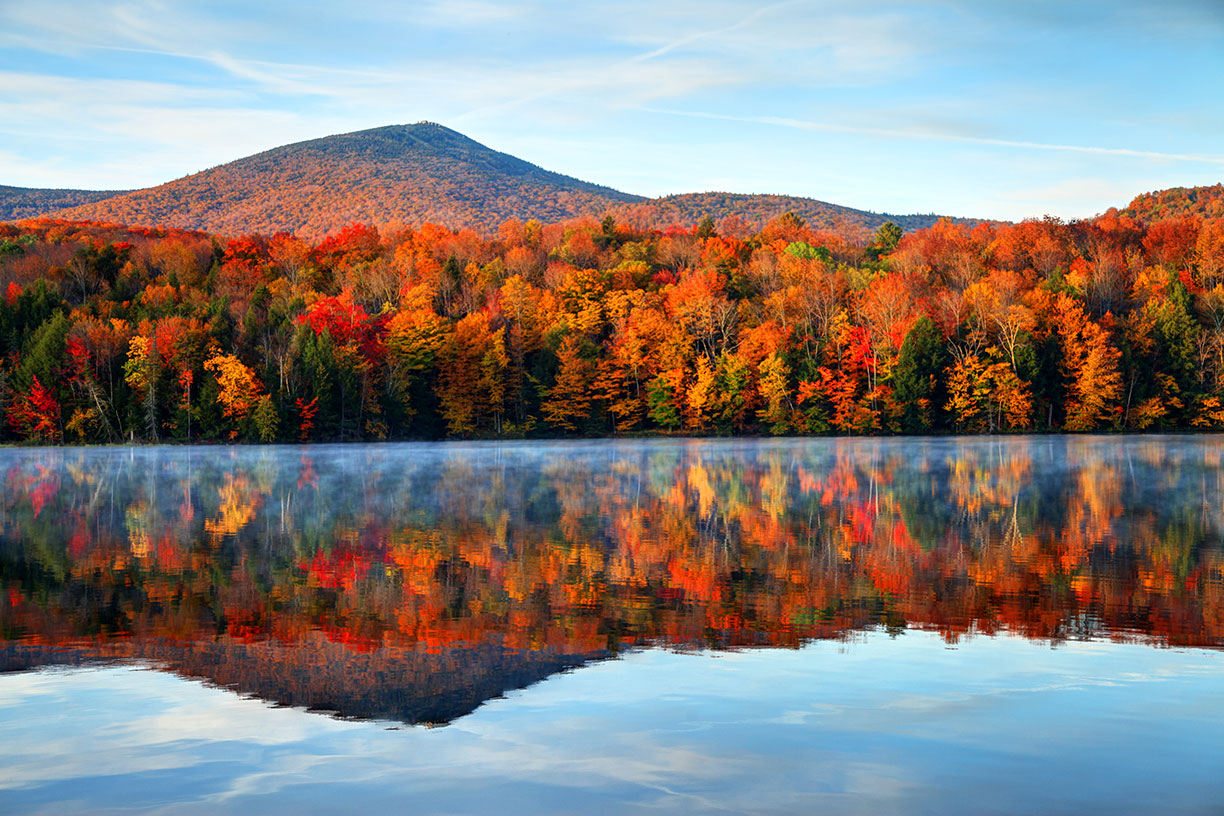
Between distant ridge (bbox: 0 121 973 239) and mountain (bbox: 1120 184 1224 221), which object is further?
distant ridge (bbox: 0 121 973 239)

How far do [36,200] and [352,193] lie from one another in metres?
46.6

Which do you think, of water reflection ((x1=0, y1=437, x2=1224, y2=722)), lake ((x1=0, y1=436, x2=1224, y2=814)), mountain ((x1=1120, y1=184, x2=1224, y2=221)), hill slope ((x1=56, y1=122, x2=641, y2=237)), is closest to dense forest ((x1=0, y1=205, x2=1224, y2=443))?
mountain ((x1=1120, y1=184, x2=1224, y2=221))

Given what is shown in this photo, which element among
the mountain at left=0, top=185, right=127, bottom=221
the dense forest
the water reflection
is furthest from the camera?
the mountain at left=0, top=185, right=127, bottom=221

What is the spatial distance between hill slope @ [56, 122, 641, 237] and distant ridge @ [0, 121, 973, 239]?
0.19m

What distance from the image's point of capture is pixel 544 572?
1487 centimetres

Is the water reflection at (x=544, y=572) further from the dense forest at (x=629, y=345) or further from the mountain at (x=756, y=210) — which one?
the mountain at (x=756, y=210)

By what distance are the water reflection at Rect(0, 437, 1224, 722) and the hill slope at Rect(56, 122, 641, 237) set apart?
13951 cm

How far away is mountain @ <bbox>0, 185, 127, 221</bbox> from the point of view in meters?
148

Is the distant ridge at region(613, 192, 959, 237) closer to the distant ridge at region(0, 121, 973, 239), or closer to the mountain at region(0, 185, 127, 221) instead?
the distant ridge at region(0, 121, 973, 239)

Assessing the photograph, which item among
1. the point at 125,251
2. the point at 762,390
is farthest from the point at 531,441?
the point at 125,251

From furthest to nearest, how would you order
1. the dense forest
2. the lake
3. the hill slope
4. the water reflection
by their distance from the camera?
1. the hill slope
2. the dense forest
3. the water reflection
4. the lake

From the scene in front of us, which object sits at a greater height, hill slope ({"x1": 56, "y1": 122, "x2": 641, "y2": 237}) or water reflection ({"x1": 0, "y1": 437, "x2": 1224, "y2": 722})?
hill slope ({"x1": 56, "y1": 122, "x2": 641, "y2": 237})

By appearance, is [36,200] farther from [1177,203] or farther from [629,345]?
[1177,203]

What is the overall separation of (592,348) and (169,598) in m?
74.0
